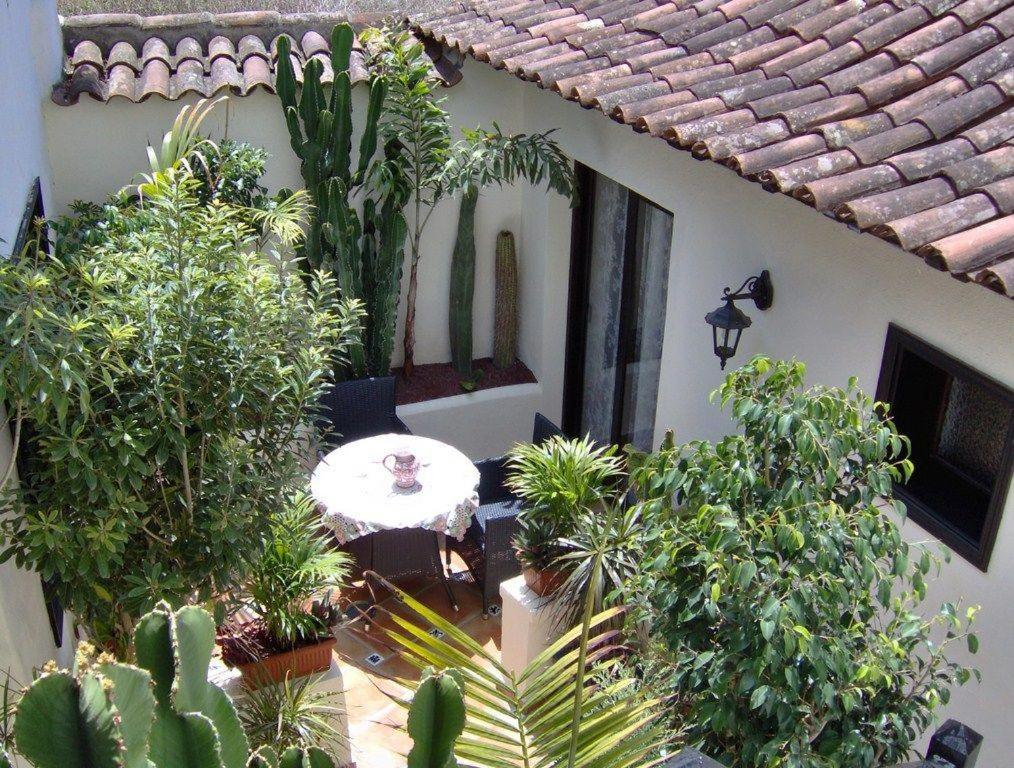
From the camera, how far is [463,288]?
903 centimetres

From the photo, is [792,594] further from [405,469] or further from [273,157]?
[273,157]

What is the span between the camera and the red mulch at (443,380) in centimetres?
898

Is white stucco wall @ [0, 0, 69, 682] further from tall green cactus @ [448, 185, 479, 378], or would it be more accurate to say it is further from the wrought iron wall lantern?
the wrought iron wall lantern

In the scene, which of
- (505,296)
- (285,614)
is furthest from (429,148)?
(285,614)

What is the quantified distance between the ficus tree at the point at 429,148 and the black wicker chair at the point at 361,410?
1365mm

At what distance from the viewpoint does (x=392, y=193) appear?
8.23 m

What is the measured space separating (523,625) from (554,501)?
0.82 metres

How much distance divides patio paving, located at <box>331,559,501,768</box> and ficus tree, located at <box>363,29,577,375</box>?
9.95 ft

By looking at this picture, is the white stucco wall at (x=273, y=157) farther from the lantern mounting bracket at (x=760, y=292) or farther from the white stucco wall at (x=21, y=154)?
the lantern mounting bracket at (x=760, y=292)

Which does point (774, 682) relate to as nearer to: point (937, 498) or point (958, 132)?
point (937, 498)

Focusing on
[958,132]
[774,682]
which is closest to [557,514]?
[774,682]

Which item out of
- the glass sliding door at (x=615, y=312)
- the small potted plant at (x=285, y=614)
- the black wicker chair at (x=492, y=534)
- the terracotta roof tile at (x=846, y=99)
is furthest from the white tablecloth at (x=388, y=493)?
the terracotta roof tile at (x=846, y=99)

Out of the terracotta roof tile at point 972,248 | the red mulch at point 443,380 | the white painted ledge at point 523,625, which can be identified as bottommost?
the white painted ledge at point 523,625

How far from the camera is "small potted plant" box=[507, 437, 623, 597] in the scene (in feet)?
19.5
